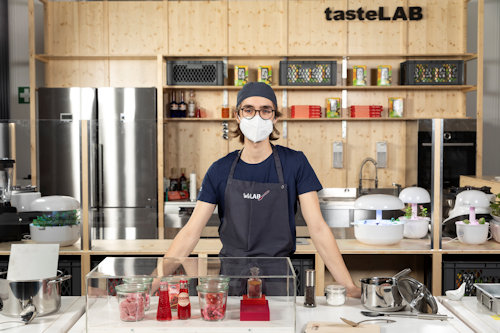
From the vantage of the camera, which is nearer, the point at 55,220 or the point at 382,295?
the point at 382,295

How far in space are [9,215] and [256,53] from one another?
352 centimetres

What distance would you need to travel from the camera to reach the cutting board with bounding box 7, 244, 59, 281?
2039 millimetres

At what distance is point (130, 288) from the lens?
175 centimetres

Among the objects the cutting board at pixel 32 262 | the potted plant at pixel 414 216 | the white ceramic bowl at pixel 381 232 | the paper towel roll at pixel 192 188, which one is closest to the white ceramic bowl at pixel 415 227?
the potted plant at pixel 414 216

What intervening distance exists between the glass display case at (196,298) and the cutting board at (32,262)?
1.22 feet

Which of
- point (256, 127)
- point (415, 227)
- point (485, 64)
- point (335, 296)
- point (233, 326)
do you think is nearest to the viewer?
point (233, 326)

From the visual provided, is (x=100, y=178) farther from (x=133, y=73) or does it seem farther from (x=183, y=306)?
(x=183, y=306)

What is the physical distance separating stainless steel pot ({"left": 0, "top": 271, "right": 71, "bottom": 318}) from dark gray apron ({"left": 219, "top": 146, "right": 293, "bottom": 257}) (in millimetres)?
752

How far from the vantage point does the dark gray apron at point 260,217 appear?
7.97ft

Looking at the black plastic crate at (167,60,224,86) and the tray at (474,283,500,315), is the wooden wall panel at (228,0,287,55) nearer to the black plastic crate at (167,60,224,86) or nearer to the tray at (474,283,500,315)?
the black plastic crate at (167,60,224,86)

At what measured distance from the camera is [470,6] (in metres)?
6.48

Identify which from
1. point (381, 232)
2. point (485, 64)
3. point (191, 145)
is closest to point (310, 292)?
point (381, 232)

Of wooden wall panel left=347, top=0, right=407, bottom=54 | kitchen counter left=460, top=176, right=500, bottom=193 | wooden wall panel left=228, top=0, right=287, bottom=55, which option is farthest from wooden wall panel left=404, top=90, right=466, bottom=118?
wooden wall panel left=228, top=0, right=287, bottom=55

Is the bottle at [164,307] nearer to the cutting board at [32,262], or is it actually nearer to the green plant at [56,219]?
the cutting board at [32,262]
